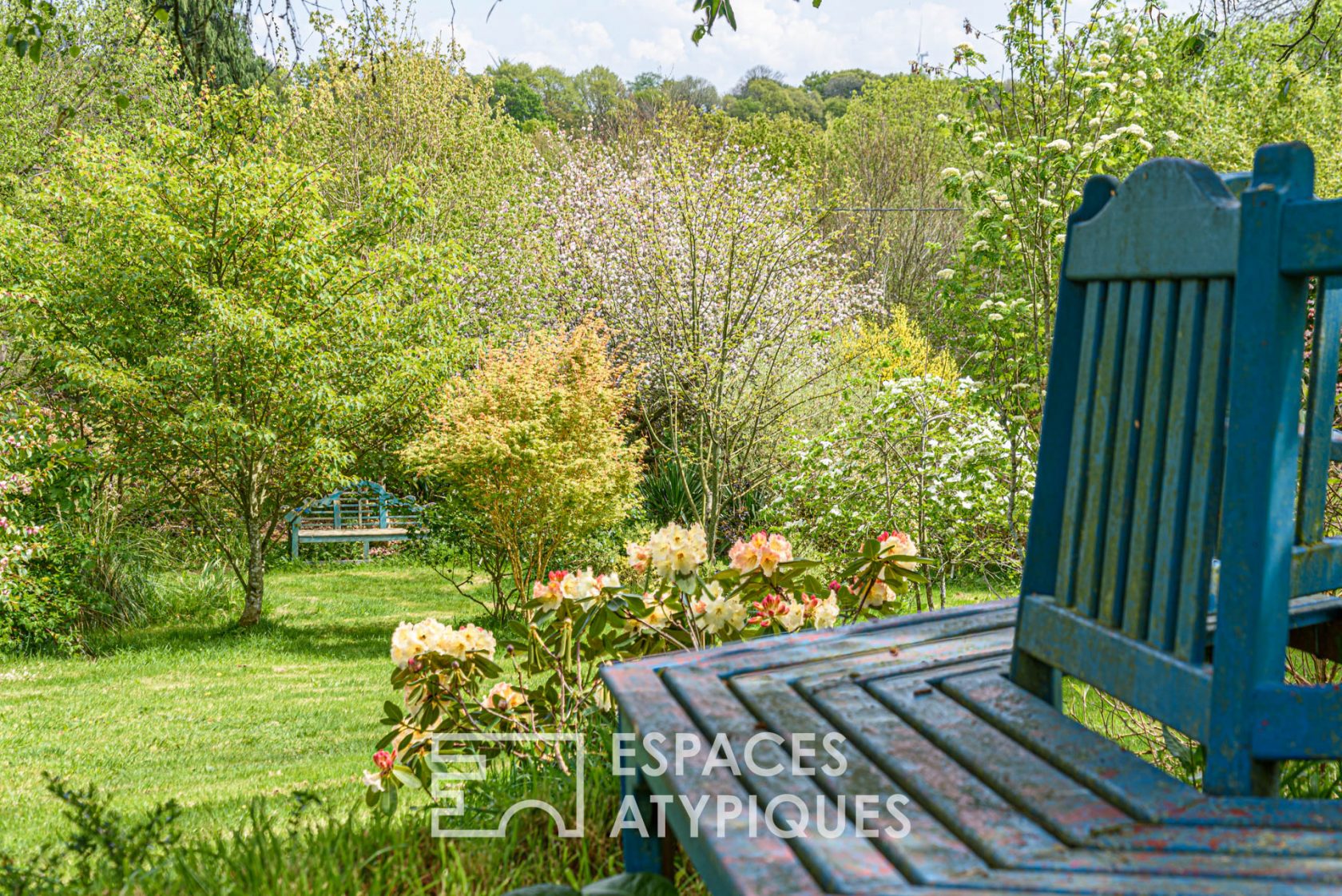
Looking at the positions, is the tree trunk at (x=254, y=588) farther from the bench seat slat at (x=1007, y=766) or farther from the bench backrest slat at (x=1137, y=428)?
the bench backrest slat at (x=1137, y=428)

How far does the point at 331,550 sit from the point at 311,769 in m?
9.09

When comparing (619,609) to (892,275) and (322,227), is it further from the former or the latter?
(892,275)

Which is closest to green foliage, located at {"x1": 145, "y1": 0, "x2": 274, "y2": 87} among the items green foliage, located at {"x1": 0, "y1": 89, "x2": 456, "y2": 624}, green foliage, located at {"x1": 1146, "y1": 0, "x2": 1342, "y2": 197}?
green foliage, located at {"x1": 0, "y1": 89, "x2": 456, "y2": 624}

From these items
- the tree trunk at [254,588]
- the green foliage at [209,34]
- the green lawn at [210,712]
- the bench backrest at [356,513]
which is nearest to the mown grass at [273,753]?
the green lawn at [210,712]

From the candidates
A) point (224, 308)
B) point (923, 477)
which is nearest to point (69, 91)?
point (224, 308)

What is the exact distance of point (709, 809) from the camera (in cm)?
110

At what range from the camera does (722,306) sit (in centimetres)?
990

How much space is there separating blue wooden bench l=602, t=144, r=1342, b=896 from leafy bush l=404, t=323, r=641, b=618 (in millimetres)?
7374

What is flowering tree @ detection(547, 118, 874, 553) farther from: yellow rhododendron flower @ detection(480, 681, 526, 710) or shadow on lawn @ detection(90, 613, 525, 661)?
yellow rhododendron flower @ detection(480, 681, 526, 710)

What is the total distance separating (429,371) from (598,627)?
290 inches

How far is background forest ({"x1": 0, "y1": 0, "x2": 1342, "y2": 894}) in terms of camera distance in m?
5.62

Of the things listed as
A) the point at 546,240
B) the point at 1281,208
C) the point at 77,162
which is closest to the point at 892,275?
the point at 546,240

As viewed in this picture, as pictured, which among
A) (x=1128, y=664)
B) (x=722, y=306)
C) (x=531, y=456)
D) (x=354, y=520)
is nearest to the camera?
(x=1128, y=664)

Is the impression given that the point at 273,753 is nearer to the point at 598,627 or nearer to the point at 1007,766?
the point at 598,627
